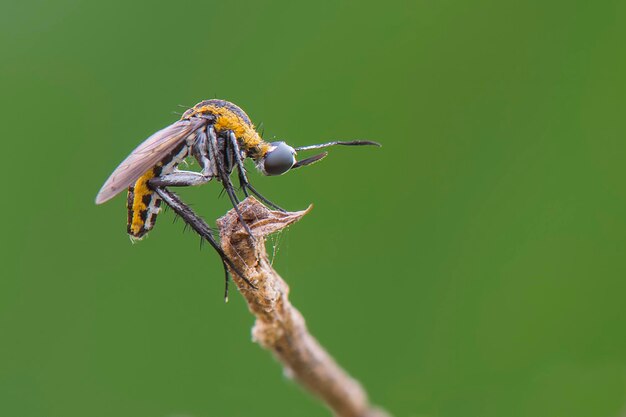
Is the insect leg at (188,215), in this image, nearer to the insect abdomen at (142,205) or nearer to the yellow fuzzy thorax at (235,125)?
the insect abdomen at (142,205)

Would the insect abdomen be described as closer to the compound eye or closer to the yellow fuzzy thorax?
the yellow fuzzy thorax

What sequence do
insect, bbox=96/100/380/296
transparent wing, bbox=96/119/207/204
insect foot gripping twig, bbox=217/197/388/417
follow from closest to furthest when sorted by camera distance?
1. insect foot gripping twig, bbox=217/197/388/417
2. transparent wing, bbox=96/119/207/204
3. insect, bbox=96/100/380/296

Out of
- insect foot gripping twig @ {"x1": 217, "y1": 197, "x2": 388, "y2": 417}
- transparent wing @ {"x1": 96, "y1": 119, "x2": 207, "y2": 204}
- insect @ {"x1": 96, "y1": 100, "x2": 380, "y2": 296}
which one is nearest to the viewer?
insect foot gripping twig @ {"x1": 217, "y1": 197, "x2": 388, "y2": 417}

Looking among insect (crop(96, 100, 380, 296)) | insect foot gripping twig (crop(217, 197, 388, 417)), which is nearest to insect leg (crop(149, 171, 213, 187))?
insect (crop(96, 100, 380, 296))

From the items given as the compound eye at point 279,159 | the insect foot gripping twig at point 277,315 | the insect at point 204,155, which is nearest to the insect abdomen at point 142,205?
the insect at point 204,155

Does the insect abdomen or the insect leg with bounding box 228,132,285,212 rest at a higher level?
the insect leg with bounding box 228,132,285,212

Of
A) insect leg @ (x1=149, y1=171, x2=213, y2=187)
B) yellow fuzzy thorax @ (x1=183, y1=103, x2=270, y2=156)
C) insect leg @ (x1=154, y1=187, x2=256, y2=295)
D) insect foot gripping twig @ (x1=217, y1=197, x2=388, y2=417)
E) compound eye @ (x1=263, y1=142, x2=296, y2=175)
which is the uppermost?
yellow fuzzy thorax @ (x1=183, y1=103, x2=270, y2=156)

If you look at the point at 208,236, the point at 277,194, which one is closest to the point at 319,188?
the point at 277,194

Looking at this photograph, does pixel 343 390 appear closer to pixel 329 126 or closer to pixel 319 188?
pixel 319 188
